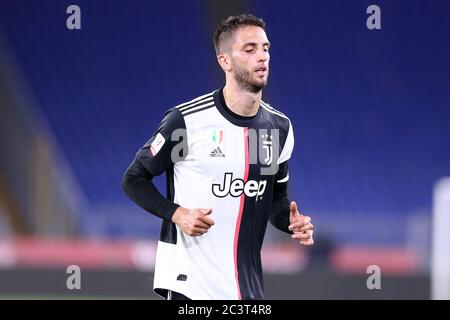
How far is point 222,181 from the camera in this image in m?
3.88

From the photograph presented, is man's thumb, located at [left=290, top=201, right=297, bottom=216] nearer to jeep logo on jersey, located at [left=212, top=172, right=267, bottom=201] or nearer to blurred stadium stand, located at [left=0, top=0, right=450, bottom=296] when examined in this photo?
jeep logo on jersey, located at [left=212, top=172, right=267, bottom=201]

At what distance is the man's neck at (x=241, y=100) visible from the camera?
12.9 feet

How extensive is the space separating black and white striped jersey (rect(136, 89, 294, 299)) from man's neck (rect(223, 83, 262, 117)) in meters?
0.03

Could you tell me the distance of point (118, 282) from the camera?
9531mm

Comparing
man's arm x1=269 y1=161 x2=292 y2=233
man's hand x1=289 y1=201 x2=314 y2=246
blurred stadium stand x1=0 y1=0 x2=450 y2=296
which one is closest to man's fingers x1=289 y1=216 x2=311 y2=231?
man's hand x1=289 y1=201 x2=314 y2=246

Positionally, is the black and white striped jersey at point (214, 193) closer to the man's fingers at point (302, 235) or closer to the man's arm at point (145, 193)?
the man's arm at point (145, 193)

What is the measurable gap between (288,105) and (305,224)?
8821mm

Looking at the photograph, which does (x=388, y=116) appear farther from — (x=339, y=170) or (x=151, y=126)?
(x=151, y=126)

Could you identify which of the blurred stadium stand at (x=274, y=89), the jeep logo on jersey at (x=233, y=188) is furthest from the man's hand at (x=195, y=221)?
the blurred stadium stand at (x=274, y=89)

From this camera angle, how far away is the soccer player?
3838 millimetres

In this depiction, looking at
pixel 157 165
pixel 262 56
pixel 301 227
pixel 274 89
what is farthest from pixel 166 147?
pixel 274 89

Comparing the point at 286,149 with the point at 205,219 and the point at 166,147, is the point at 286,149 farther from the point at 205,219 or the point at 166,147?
the point at 205,219

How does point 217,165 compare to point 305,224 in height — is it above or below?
above
